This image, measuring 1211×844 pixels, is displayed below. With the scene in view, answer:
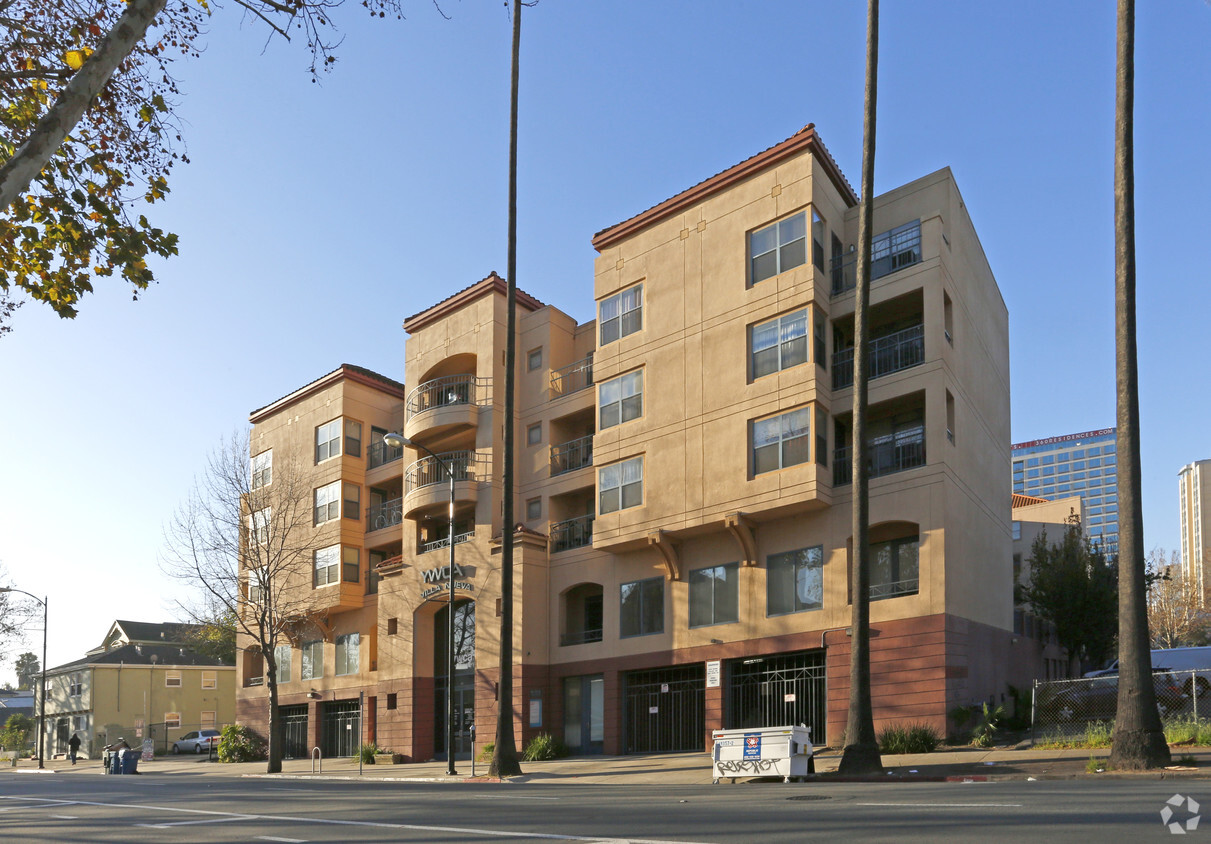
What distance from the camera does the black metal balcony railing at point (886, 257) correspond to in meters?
31.1

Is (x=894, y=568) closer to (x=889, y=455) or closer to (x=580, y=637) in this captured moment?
(x=889, y=455)

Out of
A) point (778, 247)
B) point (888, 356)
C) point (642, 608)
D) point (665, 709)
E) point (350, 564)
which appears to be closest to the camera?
point (888, 356)

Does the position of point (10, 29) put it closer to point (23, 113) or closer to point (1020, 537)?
point (23, 113)

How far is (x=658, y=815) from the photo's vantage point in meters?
13.0

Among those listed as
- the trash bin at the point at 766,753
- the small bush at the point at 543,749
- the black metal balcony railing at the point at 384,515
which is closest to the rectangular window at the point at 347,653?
the black metal balcony railing at the point at 384,515

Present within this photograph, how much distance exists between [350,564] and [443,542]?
23.8 ft

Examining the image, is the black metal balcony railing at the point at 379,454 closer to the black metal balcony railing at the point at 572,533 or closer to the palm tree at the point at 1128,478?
the black metal balcony railing at the point at 572,533

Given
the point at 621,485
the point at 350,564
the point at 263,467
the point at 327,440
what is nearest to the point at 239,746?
the point at 350,564

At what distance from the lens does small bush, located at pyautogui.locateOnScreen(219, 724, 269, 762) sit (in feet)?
158

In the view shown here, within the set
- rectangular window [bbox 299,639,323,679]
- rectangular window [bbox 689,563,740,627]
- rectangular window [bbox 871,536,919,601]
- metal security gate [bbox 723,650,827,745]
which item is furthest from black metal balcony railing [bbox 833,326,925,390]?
rectangular window [bbox 299,639,323,679]

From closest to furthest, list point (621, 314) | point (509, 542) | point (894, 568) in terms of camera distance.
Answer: point (509, 542)
point (894, 568)
point (621, 314)

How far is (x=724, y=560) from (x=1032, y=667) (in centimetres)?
1353

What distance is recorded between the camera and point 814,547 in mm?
31062

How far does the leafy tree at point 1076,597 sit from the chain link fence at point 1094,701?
1531 cm
